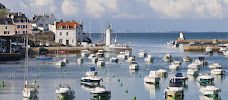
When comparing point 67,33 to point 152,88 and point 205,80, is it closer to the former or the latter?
point 205,80

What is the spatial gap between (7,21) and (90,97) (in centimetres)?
10142

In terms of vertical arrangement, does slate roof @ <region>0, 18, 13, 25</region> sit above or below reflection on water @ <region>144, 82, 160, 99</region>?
above

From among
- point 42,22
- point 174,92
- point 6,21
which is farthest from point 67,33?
point 174,92

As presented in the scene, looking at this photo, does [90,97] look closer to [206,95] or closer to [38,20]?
[206,95]

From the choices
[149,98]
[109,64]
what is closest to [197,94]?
[149,98]

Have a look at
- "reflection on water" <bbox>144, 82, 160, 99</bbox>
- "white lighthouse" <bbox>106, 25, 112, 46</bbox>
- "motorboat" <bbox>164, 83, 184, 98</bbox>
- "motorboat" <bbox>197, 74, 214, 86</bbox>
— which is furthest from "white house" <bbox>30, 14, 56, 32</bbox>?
"motorboat" <bbox>164, 83, 184, 98</bbox>

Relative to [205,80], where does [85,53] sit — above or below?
above

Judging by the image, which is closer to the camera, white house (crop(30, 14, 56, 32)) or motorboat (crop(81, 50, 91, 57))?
motorboat (crop(81, 50, 91, 57))

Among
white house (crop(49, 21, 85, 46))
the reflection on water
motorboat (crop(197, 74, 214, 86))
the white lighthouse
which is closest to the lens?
the reflection on water

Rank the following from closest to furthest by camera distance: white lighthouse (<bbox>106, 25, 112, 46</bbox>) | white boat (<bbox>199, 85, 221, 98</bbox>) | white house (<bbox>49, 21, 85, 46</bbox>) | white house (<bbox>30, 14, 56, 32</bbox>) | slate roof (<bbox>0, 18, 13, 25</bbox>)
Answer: white boat (<bbox>199, 85, 221, 98</bbox>) < white lighthouse (<bbox>106, 25, 112, 46</bbox>) < white house (<bbox>49, 21, 85, 46</bbox>) < slate roof (<bbox>0, 18, 13, 25</bbox>) < white house (<bbox>30, 14, 56, 32</bbox>)

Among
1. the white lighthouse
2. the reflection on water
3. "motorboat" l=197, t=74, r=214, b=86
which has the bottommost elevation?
the reflection on water

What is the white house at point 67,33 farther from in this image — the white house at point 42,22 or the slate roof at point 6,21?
the slate roof at point 6,21

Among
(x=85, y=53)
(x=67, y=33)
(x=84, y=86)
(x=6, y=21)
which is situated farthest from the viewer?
(x=6, y=21)

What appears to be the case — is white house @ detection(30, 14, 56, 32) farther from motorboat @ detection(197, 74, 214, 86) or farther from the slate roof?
motorboat @ detection(197, 74, 214, 86)
